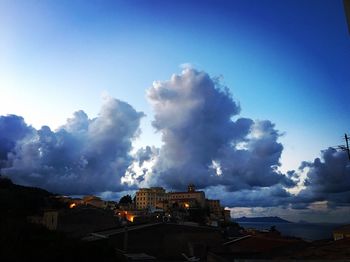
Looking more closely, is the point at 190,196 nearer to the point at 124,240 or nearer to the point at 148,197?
the point at 148,197

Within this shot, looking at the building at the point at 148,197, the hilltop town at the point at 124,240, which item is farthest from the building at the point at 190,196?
the hilltop town at the point at 124,240

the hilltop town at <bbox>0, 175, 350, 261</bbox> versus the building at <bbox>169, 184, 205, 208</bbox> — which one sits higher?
the building at <bbox>169, 184, 205, 208</bbox>

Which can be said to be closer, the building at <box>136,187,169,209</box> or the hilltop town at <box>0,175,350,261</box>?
the hilltop town at <box>0,175,350,261</box>

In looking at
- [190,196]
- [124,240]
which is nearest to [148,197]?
[190,196]

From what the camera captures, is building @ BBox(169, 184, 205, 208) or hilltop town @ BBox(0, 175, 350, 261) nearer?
hilltop town @ BBox(0, 175, 350, 261)

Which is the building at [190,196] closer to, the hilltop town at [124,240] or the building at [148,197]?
the building at [148,197]

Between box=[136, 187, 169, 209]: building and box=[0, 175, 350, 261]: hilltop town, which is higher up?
box=[136, 187, 169, 209]: building

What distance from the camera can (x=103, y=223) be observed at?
5631cm

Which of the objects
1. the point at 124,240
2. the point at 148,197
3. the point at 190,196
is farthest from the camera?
the point at 190,196

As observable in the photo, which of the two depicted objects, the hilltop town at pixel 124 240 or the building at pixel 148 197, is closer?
the hilltop town at pixel 124 240

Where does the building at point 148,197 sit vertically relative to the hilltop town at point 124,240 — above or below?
above

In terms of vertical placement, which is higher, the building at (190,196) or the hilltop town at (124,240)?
the building at (190,196)

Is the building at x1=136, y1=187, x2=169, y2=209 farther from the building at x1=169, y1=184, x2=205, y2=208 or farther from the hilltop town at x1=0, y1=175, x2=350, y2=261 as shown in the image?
the hilltop town at x1=0, y1=175, x2=350, y2=261

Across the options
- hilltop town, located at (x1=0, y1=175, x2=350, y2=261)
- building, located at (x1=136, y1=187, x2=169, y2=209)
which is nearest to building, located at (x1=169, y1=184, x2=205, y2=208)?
building, located at (x1=136, y1=187, x2=169, y2=209)
